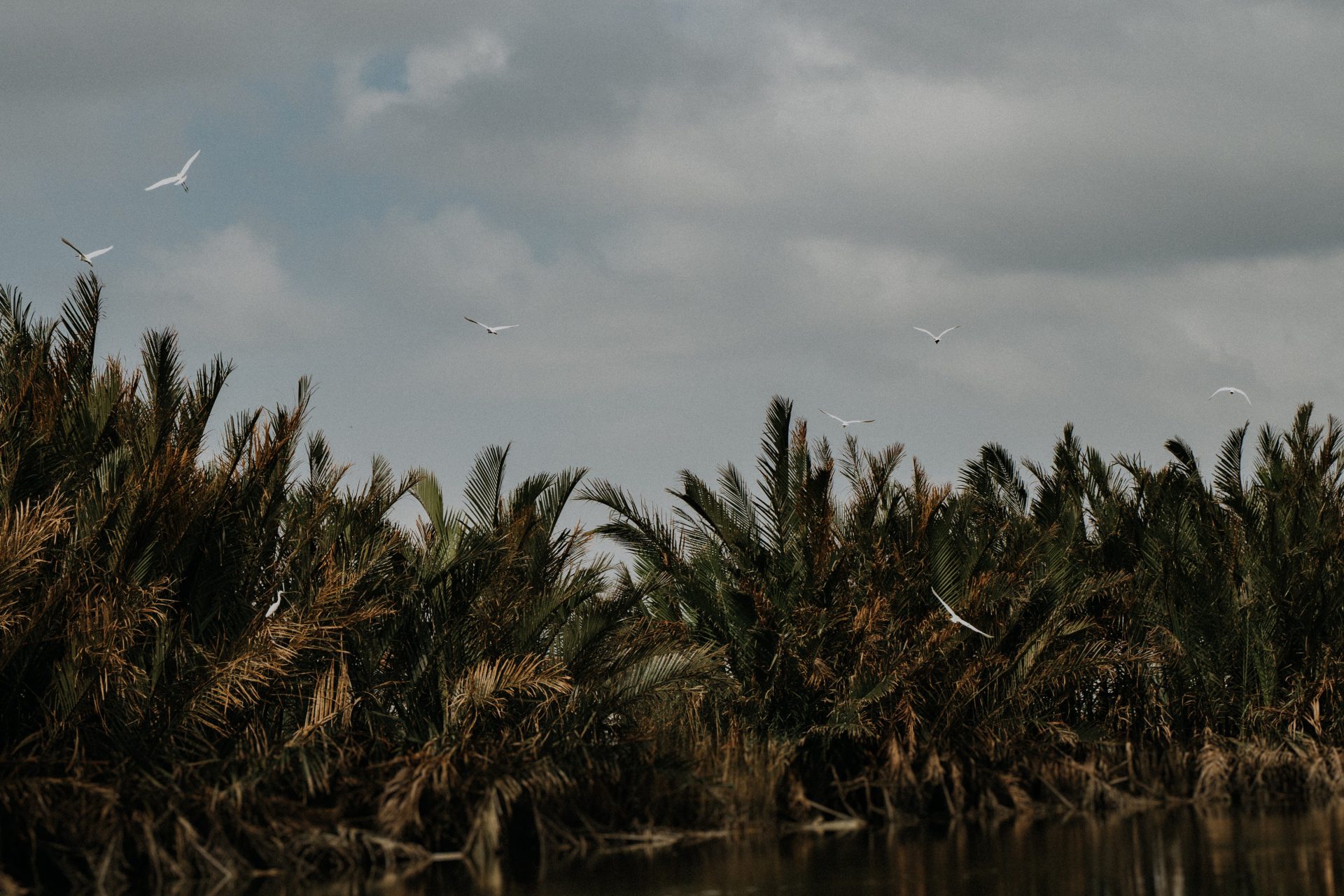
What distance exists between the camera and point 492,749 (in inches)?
602

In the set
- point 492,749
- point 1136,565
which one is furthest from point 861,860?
point 1136,565

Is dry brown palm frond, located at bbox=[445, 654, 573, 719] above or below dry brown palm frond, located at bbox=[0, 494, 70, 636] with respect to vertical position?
below

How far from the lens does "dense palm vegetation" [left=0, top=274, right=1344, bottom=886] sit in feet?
45.2

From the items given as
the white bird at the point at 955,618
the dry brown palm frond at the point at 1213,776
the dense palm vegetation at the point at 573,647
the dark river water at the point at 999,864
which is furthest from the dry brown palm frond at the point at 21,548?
the dry brown palm frond at the point at 1213,776

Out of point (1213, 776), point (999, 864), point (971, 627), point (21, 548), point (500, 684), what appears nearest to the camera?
point (21, 548)

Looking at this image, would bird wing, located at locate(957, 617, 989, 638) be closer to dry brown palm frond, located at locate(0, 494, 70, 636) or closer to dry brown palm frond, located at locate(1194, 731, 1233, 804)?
dry brown palm frond, located at locate(1194, 731, 1233, 804)

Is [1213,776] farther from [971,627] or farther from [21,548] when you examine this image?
[21,548]

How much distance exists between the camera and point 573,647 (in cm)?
1642

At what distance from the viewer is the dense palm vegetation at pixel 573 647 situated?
13.8m

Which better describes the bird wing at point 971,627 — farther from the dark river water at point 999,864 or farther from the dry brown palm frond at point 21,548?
the dry brown palm frond at point 21,548

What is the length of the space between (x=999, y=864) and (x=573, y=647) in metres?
4.89

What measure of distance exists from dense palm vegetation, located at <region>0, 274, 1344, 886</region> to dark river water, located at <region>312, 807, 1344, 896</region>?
3.78ft

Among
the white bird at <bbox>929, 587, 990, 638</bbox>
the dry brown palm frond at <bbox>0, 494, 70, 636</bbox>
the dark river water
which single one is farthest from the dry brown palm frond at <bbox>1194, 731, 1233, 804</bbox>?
the dry brown palm frond at <bbox>0, 494, 70, 636</bbox>

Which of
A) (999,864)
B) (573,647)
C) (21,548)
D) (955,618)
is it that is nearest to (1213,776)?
(955,618)
